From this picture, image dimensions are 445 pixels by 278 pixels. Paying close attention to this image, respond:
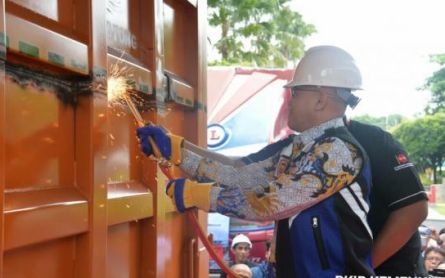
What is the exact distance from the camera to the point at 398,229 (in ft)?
8.41

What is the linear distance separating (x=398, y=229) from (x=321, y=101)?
2.67 feet

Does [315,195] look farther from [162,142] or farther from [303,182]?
[162,142]

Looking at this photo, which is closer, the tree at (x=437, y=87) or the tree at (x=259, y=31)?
the tree at (x=259, y=31)

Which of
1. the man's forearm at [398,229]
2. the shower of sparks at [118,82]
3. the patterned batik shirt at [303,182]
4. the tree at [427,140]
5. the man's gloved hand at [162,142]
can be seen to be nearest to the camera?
the shower of sparks at [118,82]

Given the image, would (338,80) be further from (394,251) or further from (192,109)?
(394,251)

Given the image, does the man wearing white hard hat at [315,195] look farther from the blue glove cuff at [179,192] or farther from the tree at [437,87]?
the tree at [437,87]

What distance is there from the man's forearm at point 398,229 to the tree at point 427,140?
13.1 metres

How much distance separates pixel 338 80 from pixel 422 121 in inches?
666

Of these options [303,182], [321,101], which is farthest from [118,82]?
[321,101]

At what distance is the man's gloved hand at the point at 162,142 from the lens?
178 centimetres

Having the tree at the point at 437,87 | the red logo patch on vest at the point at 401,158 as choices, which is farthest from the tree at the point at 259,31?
the red logo patch on vest at the point at 401,158

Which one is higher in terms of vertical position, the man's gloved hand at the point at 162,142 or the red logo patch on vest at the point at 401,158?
the man's gloved hand at the point at 162,142

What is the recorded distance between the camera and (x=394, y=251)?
2596 mm

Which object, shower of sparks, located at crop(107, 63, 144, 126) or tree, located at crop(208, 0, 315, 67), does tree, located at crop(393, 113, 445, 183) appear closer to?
tree, located at crop(208, 0, 315, 67)
